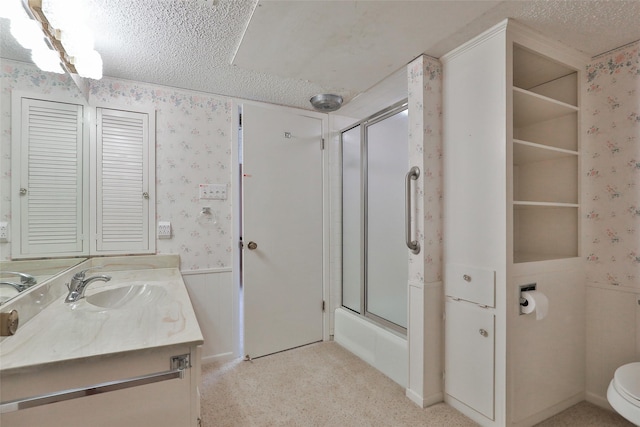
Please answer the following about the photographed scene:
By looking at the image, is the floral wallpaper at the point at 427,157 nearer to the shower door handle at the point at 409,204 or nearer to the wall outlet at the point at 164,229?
the shower door handle at the point at 409,204

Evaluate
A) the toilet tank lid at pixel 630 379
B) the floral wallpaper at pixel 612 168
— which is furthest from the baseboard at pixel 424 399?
the floral wallpaper at pixel 612 168

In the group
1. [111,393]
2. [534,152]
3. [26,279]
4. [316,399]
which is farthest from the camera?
[316,399]

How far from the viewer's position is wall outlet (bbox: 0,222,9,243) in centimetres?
99

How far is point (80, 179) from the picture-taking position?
5.30ft

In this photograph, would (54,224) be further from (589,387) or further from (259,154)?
(589,387)

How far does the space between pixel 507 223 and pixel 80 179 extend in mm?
2257

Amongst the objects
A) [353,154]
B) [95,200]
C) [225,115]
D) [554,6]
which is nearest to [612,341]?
[554,6]

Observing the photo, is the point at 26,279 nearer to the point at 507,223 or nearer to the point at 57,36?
the point at 57,36

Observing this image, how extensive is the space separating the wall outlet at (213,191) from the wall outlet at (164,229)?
0.32m

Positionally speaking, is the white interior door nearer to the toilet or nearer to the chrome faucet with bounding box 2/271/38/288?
the chrome faucet with bounding box 2/271/38/288

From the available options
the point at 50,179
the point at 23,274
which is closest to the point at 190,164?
the point at 50,179

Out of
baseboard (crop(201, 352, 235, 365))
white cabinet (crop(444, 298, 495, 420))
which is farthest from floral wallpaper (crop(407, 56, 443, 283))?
baseboard (crop(201, 352, 235, 365))

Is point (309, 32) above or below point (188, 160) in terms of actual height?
above

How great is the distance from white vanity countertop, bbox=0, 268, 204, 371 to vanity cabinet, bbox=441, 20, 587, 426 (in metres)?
1.40
